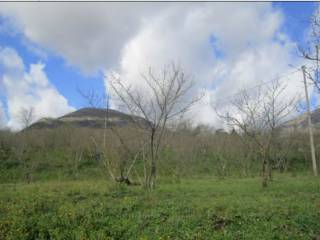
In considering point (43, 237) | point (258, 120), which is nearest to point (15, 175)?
point (258, 120)

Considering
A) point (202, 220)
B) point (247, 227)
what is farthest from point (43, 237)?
point (247, 227)

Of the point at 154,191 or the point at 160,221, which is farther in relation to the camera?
the point at 154,191

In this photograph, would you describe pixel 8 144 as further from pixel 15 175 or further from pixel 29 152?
pixel 15 175

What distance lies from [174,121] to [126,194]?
5.26 m

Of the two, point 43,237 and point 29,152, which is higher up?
point 29,152

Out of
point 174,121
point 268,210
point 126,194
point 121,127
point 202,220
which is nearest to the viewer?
point 202,220

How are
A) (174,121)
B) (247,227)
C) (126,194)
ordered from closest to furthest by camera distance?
(247,227), (126,194), (174,121)

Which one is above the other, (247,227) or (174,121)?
(174,121)

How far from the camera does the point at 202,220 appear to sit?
705cm

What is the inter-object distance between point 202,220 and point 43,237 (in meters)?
3.58

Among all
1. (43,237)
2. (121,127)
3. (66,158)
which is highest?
(121,127)

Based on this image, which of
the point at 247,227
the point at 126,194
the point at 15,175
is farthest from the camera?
the point at 15,175

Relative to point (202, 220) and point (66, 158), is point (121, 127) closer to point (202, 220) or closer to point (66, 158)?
point (66, 158)

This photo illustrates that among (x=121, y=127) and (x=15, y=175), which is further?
(x=15, y=175)
